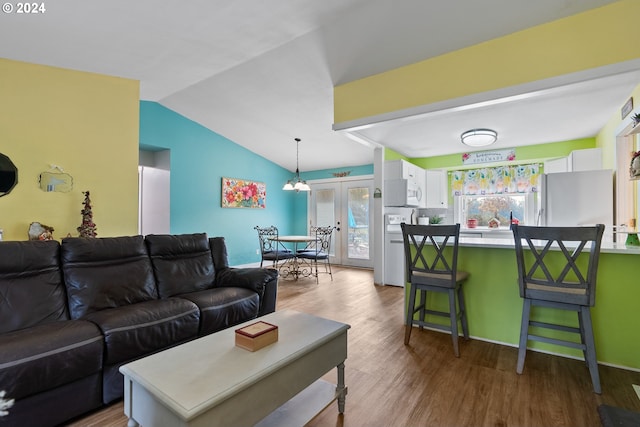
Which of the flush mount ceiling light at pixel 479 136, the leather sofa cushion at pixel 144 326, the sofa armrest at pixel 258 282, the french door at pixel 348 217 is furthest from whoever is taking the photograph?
the french door at pixel 348 217

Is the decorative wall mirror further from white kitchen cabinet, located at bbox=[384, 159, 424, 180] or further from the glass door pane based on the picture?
Result: the glass door pane

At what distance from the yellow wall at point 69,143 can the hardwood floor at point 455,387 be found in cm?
234

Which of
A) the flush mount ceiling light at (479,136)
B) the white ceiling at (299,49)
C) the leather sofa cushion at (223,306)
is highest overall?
the white ceiling at (299,49)

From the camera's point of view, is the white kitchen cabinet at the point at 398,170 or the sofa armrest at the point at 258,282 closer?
the sofa armrest at the point at 258,282

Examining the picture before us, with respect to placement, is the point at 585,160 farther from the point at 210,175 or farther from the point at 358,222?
the point at 210,175

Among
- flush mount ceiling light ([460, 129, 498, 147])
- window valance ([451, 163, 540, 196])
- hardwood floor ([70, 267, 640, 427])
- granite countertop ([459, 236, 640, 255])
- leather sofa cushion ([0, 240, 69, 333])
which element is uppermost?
flush mount ceiling light ([460, 129, 498, 147])

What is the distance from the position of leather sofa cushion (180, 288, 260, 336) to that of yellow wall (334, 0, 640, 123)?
2.38 m

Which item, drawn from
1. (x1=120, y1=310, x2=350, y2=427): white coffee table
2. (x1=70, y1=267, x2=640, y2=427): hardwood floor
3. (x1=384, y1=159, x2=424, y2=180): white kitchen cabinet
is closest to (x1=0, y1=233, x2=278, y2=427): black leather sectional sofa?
(x1=70, y1=267, x2=640, y2=427): hardwood floor

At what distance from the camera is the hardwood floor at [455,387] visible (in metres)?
1.72

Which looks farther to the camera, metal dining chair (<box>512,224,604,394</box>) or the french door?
the french door

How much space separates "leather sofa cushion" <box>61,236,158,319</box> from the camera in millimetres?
2180

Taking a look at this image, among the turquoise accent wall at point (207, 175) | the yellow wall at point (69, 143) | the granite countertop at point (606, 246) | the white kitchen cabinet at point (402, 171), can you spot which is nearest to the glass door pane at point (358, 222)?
the white kitchen cabinet at point (402, 171)

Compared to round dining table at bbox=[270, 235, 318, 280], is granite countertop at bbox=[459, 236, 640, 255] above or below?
above

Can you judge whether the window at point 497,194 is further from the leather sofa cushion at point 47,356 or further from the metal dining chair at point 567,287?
the leather sofa cushion at point 47,356
